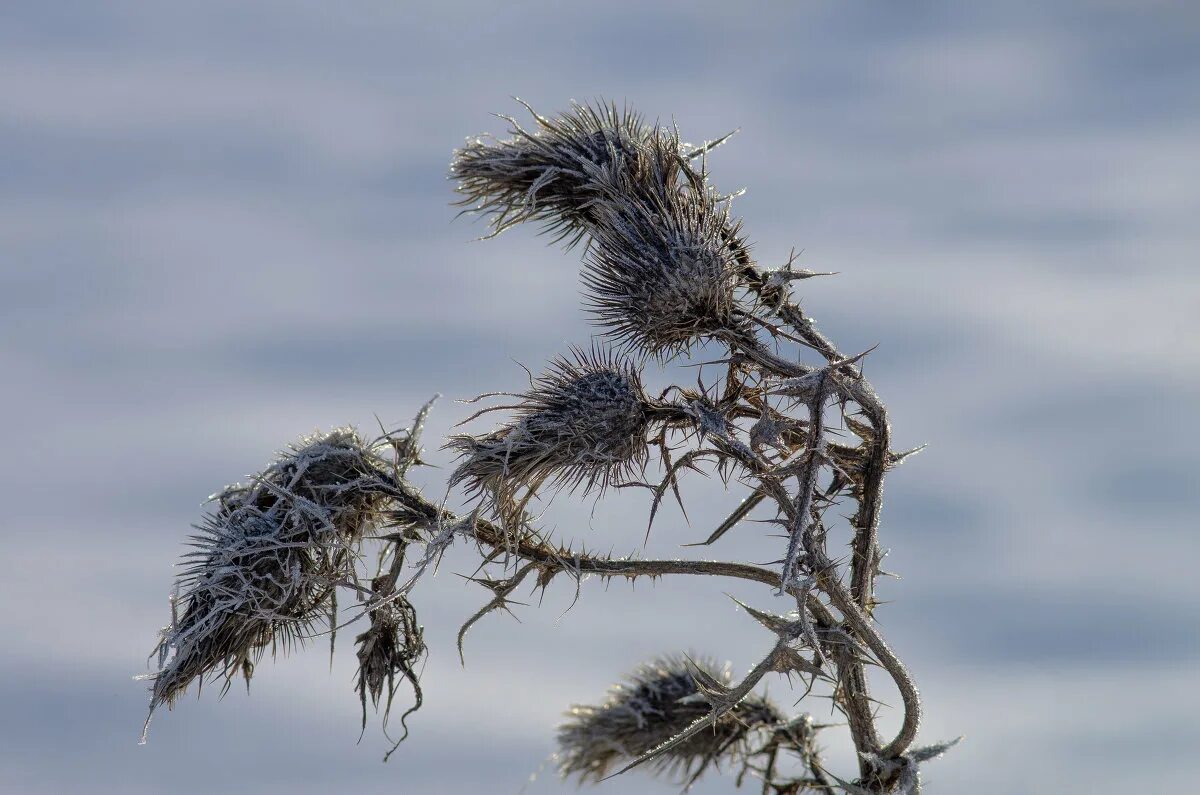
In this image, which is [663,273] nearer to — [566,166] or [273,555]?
[566,166]

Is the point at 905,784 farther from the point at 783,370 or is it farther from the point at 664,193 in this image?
the point at 664,193

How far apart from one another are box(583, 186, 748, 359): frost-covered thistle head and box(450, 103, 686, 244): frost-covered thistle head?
232 mm

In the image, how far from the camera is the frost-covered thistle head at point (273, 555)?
5.97 meters

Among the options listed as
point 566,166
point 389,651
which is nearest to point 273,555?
point 389,651

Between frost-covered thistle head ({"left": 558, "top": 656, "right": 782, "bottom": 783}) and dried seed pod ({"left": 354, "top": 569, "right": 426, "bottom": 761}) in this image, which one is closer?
dried seed pod ({"left": 354, "top": 569, "right": 426, "bottom": 761})

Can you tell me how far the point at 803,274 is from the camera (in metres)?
6.32

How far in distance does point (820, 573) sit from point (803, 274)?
1.58 m

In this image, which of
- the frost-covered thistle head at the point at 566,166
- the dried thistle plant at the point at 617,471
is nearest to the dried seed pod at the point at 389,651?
the dried thistle plant at the point at 617,471

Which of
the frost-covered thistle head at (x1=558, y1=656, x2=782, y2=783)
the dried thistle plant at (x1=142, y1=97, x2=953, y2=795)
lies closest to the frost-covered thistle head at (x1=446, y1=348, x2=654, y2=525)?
the dried thistle plant at (x1=142, y1=97, x2=953, y2=795)

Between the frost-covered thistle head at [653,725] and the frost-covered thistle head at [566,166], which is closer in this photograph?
the frost-covered thistle head at [566,166]

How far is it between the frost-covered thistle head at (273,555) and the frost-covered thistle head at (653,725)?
3.03 meters

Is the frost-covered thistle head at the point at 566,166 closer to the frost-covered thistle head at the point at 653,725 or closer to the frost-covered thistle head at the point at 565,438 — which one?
the frost-covered thistle head at the point at 565,438

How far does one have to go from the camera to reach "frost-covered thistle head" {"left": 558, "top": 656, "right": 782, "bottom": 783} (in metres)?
8.23

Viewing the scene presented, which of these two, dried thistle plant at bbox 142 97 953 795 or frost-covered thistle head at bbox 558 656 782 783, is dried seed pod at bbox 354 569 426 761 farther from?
frost-covered thistle head at bbox 558 656 782 783
